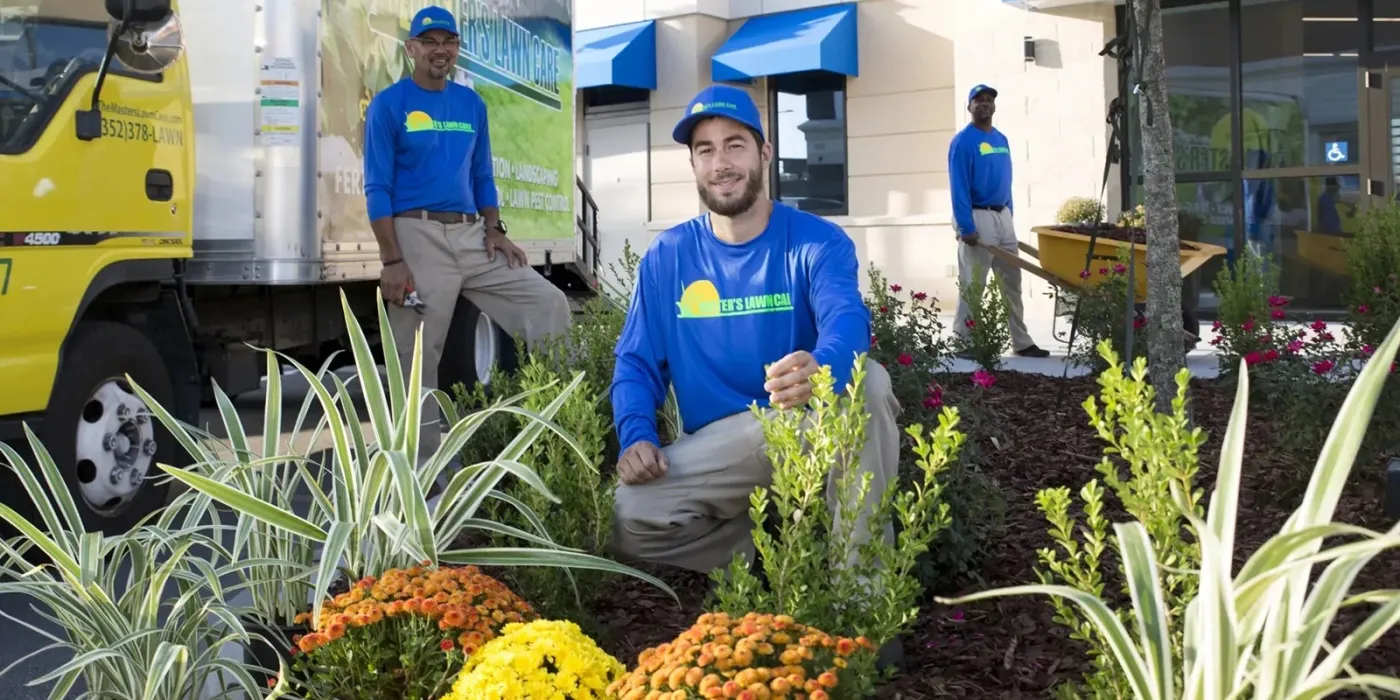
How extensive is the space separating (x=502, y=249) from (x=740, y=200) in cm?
317

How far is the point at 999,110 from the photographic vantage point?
14281mm

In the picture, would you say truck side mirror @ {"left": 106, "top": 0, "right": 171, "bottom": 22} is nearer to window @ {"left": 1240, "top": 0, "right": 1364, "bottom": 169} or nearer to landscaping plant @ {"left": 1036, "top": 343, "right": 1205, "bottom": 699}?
landscaping plant @ {"left": 1036, "top": 343, "right": 1205, "bottom": 699}

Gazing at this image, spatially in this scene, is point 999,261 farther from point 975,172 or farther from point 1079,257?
point 1079,257

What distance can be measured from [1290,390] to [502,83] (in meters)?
5.37

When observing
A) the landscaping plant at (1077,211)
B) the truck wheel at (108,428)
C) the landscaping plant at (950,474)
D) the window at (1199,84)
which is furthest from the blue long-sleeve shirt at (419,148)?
the window at (1199,84)

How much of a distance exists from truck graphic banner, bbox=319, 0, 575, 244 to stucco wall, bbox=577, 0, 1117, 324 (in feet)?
16.8

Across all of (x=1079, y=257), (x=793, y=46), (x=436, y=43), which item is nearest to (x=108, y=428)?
(x=436, y=43)

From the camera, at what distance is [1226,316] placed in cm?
739

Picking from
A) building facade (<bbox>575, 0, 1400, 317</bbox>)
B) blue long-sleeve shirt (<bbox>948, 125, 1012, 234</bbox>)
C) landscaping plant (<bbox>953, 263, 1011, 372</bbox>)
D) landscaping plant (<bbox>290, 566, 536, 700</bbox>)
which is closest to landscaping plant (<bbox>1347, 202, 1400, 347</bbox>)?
landscaping plant (<bbox>953, 263, 1011, 372</bbox>)

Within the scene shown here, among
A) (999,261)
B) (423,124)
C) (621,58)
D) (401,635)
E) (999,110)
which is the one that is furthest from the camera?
(621,58)

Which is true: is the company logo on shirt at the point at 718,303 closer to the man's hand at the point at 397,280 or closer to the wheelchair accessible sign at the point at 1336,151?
the man's hand at the point at 397,280

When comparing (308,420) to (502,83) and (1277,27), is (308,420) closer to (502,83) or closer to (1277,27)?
(502,83)

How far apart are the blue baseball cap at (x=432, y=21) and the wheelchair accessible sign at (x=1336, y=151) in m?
9.69

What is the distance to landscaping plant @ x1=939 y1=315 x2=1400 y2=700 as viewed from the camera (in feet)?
5.81
